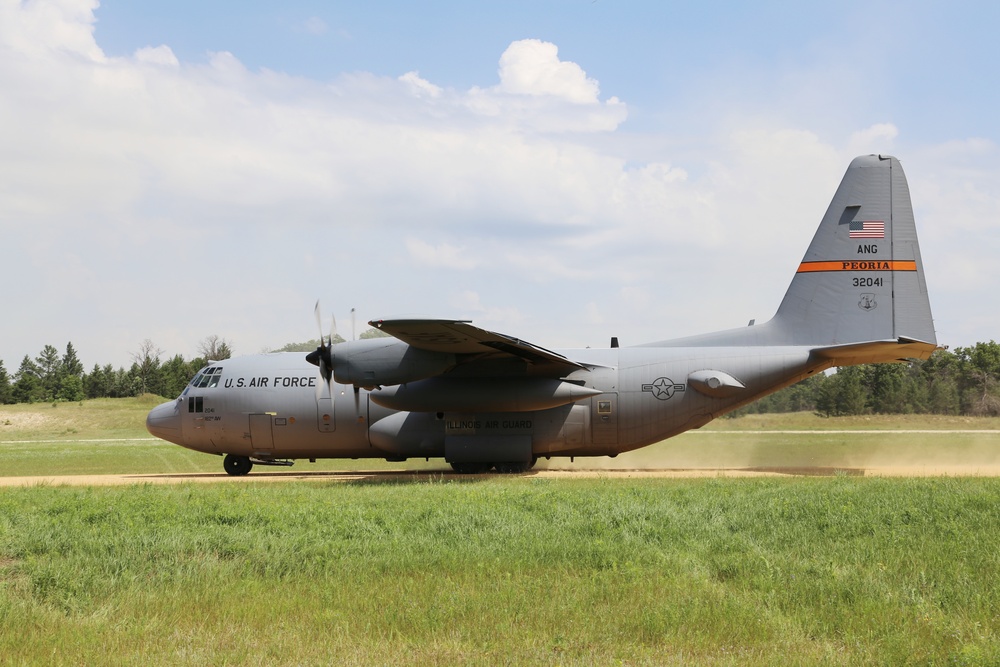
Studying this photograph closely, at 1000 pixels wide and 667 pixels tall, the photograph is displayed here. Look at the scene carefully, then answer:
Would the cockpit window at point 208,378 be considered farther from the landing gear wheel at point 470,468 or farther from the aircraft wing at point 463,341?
the aircraft wing at point 463,341

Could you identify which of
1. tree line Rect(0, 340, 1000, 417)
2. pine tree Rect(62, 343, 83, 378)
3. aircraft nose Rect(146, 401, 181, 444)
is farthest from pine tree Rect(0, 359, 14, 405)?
aircraft nose Rect(146, 401, 181, 444)

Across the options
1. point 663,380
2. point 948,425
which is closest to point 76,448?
point 663,380

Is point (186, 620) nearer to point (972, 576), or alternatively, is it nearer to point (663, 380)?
point (972, 576)

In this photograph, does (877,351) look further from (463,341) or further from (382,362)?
(382,362)

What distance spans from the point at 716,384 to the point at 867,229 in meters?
5.99

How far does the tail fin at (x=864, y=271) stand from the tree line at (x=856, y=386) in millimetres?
20698

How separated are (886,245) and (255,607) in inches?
768

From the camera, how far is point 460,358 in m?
20.7

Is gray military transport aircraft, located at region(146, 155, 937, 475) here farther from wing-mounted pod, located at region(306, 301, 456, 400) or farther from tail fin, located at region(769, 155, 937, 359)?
wing-mounted pod, located at region(306, 301, 456, 400)

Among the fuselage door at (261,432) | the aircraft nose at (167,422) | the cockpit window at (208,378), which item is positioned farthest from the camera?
the aircraft nose at (167,422)

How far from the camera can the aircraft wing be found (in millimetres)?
17844

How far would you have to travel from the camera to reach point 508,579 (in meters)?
9.39

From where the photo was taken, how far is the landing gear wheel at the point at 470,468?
75.2 feet

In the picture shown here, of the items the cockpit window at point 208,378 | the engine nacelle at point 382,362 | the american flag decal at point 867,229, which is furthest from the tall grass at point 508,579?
the cockpit window at point 208,378
